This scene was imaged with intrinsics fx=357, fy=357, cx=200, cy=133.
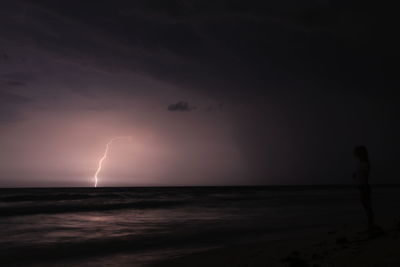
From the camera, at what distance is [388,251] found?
6.12m

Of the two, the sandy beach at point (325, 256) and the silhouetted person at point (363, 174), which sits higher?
the silhouetted person at point (363, 174)

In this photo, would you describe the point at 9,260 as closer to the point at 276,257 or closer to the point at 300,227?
the point at 276,257

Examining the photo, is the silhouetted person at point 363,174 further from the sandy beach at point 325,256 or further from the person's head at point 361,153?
the sandy beach at point 325,256

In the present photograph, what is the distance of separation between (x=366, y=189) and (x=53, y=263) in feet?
25.4

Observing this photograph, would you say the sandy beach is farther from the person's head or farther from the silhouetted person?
the person's head

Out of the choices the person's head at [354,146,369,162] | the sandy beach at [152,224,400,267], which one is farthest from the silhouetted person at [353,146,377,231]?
the sandy beach at [152,224,400,267]

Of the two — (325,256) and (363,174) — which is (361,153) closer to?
(363,174)

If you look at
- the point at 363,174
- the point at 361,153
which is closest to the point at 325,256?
the point at 363,174

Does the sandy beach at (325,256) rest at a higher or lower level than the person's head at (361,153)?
lower

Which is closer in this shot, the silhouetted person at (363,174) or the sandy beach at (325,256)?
the sandy beach at (325,256)

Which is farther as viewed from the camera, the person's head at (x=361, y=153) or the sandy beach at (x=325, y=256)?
the person's head at (x=361, y=153)

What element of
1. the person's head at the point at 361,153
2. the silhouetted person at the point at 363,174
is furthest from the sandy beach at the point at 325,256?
the person's head at the point at 361,153

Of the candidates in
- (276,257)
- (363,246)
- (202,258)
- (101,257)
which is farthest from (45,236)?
(363,246)

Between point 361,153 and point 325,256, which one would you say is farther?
point 361,153
